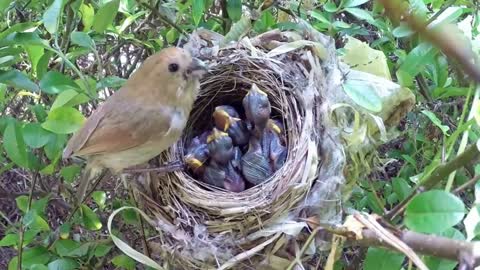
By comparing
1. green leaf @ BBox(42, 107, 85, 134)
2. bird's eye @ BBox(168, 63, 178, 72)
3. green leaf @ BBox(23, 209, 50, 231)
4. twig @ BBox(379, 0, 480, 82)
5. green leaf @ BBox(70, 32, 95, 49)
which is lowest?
green leaf @ BBox(23, 209, 50, 231)

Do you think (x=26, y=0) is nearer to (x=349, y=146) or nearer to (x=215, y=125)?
(x=215, y=125)

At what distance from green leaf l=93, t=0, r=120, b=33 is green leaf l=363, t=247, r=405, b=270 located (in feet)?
2.94

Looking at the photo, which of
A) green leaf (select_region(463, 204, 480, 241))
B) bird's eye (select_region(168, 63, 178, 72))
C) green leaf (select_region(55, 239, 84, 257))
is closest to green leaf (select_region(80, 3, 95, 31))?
bird's eye (select_region(168, 63, 178, 72))

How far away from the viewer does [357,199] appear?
1.98 m

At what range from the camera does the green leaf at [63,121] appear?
5.24 feet

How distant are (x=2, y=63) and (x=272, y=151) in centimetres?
72

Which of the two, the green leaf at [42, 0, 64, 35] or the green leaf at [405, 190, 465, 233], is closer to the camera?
the green leaf at [405, 190, 465, 233]

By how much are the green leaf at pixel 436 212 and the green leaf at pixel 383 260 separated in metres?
0.27

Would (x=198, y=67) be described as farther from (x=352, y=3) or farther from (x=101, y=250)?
(x=101, y=250)

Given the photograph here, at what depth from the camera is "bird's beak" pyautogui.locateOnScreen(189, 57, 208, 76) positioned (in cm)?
184

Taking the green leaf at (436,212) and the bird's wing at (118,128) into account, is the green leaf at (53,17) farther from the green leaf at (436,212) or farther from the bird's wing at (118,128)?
the green leaf at (436,212)

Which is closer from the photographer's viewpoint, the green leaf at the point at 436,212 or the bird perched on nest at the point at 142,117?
the green leaf at the point at 436,212

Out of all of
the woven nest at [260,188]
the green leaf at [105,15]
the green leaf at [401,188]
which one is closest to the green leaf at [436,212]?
the woven nest at [260,188]

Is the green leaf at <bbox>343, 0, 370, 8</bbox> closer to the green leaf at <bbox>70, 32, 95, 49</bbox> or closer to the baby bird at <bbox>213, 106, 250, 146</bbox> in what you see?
the baby bird at <bbox>213, 106, 250, 146</bbox>
